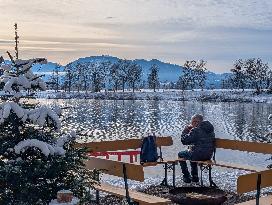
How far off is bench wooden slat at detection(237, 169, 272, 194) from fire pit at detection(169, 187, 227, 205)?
5.04 ft

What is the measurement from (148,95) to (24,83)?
362 feet

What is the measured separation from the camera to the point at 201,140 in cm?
1175

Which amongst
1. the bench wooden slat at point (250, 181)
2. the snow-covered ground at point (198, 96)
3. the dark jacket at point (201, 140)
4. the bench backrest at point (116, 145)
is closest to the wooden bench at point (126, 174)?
the bench wooden slat at point (250, 181)

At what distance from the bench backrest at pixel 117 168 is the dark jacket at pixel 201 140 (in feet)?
9.58

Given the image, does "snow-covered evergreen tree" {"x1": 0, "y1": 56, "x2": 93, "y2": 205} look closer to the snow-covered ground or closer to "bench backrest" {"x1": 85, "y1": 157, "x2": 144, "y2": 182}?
"bench backrest" {"x1": 85, "y1": 157, "x2": 144, "y2": 182}

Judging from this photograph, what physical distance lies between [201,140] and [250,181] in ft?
11.3

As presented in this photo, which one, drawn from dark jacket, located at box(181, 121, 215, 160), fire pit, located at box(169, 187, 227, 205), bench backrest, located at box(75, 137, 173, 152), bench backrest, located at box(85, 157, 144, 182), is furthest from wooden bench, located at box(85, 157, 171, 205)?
dark jacket, located at box(181, 121, 215, 160)

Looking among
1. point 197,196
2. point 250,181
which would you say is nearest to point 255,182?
point 250,181

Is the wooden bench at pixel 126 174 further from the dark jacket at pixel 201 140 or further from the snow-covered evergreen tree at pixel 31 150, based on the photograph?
the dark jacket at pixel 201 140

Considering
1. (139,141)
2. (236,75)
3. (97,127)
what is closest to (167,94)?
(236,75)

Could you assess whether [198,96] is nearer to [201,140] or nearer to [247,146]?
[247,146]

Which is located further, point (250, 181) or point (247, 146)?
point (247, 146)

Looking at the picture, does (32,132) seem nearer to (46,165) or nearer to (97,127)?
(46,165)

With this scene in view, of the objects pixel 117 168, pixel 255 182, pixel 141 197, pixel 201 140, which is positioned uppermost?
pixel 201 140
